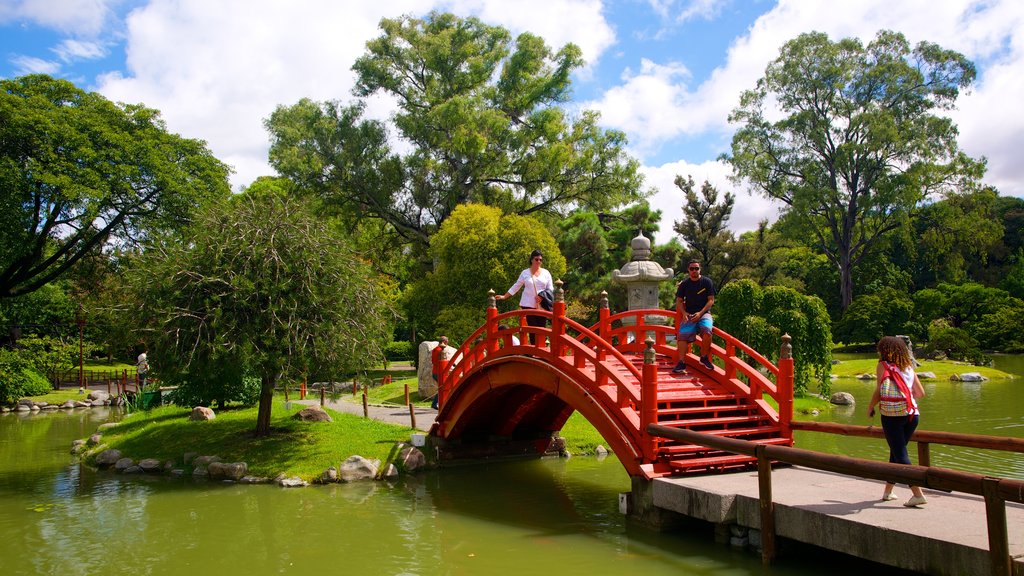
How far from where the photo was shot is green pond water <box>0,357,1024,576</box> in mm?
8992

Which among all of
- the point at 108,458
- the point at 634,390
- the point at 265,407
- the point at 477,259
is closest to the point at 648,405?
the point at 634,390

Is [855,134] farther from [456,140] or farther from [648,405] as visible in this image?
[648,405]

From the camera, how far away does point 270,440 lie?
1565cm

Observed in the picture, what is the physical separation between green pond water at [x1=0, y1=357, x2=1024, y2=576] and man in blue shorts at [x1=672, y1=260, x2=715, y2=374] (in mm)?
2659

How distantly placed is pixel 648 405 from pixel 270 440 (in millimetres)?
9039

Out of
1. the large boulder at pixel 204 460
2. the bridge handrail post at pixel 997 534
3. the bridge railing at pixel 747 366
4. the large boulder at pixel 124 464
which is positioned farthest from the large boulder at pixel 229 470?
the bridge handrail post at pixel 997 534

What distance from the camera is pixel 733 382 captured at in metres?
11.1

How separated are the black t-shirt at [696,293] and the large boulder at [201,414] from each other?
12.4 metres

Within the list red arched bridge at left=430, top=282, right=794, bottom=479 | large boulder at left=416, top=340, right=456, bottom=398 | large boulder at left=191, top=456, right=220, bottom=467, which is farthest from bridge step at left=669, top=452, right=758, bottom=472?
large boulder at left=416, top=340, right=456, bottom=398

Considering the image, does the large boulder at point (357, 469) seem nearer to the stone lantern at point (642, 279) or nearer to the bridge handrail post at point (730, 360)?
the bridge handrail post at point (730, 360)

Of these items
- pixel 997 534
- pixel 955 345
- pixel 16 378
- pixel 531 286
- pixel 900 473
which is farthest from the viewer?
pixel 955 345

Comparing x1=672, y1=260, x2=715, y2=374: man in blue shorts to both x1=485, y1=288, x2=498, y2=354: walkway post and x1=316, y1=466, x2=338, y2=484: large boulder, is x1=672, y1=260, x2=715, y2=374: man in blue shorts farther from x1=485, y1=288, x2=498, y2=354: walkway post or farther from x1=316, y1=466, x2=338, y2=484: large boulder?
x1=316, y1=466, x2=338, y2=484: large boulder

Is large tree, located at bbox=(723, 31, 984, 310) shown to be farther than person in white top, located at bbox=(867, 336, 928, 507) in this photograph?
Yes

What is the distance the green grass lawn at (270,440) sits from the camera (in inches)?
575
